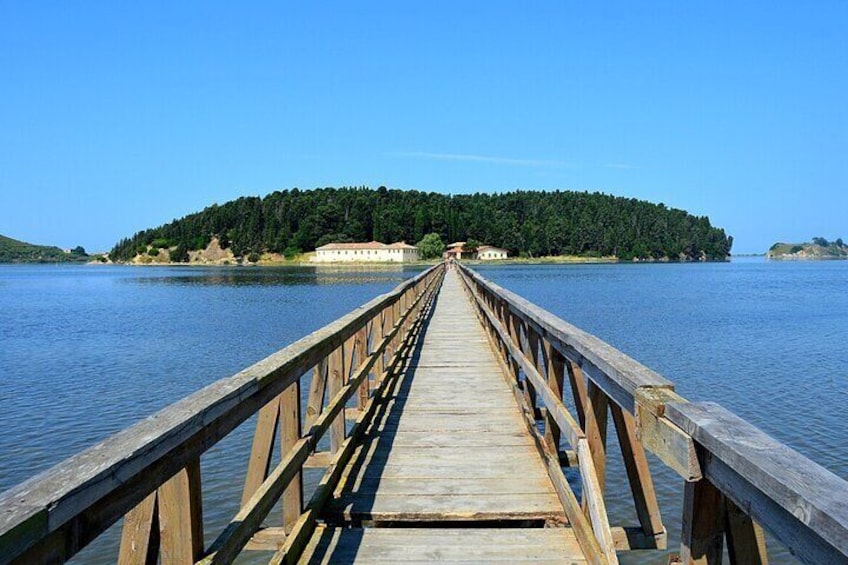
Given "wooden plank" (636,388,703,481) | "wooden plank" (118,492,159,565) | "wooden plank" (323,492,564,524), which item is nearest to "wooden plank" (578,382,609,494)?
"wooden plank" (323,492,564,524)

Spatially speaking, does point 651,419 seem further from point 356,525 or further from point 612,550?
point 356,525

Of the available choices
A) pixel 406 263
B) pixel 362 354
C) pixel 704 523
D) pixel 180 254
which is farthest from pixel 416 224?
pixel 704 523

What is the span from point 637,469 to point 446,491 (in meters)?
1.71

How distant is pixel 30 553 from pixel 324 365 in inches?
128

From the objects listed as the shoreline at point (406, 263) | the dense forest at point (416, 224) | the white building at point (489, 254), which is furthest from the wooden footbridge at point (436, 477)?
the dense forest at point (416, 224)

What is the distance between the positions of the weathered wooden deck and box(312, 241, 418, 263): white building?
146101 millimetres

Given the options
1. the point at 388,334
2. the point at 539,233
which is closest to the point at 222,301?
the point at 388,334

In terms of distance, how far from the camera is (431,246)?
155 meters

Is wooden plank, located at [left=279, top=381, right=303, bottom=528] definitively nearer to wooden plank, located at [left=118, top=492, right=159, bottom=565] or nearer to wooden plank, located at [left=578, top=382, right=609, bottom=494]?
wooden plank, located at [left=118, top=492, right=159, bottom=565]

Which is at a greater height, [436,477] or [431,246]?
[431,246]

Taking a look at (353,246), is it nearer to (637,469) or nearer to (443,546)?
(443,546)

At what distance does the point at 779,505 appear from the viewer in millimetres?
1541

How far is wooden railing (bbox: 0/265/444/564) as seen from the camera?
1.43m

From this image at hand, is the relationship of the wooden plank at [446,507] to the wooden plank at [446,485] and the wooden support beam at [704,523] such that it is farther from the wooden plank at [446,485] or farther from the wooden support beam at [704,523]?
the wooden support beam at [704,523]
